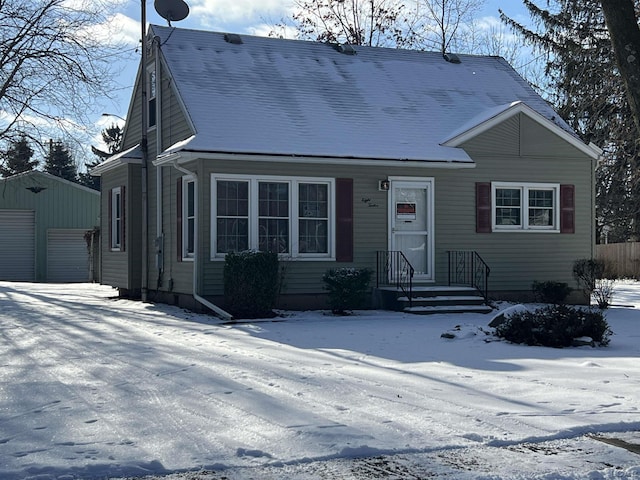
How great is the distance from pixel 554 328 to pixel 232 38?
11.9m

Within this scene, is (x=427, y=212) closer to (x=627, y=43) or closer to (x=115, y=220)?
(x=115, y=220)

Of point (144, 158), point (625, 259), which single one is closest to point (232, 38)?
point (144, 158)

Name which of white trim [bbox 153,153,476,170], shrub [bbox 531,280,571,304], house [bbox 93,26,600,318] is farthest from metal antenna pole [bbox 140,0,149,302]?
shrub [bbox 531,280,571,304]

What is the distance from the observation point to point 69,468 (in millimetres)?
5305

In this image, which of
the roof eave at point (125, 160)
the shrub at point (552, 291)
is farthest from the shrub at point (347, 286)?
the roof eave at point (125, 160)

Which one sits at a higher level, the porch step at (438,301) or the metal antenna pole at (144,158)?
the metal antenna pole at (144,158)

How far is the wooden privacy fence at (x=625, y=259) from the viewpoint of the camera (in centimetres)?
3394

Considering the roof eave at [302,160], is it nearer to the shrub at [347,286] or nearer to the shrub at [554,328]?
the shrub at [347,286]

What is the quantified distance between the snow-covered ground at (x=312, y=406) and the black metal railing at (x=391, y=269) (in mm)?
4393

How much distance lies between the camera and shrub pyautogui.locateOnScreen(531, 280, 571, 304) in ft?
58.6

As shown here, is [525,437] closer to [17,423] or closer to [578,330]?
[17,423]

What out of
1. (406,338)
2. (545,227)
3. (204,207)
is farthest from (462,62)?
(406,338)

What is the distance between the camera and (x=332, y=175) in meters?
16.7

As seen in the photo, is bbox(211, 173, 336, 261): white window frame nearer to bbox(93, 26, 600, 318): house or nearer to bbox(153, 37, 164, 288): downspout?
bbox(93, 26, 600, 318): house
